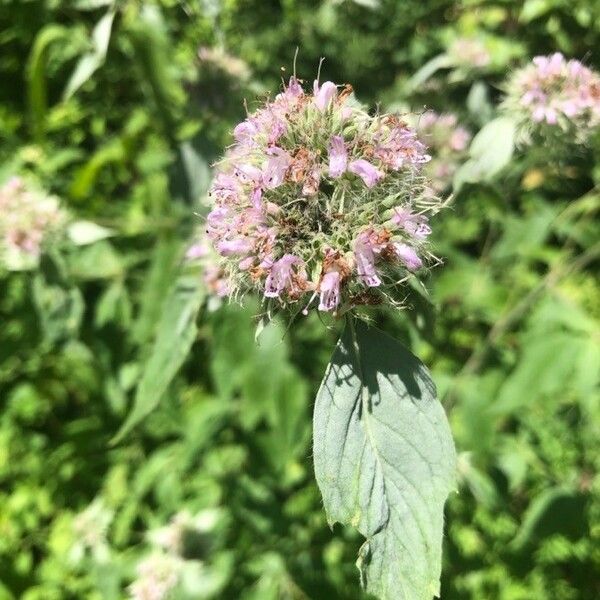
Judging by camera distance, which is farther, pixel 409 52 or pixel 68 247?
pixel 409 52

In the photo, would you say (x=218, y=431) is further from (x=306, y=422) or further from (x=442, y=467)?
(x=442, y=467)

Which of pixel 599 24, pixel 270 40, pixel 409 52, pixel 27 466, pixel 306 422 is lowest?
pixel 306 422

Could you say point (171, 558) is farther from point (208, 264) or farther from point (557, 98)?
point (557, 98)

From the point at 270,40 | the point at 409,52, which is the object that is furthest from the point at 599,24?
the point at 270,40

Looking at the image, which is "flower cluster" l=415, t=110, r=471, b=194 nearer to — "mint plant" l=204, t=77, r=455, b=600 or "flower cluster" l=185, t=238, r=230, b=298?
"flower cluster" l=185, t=238, r=230, b=298

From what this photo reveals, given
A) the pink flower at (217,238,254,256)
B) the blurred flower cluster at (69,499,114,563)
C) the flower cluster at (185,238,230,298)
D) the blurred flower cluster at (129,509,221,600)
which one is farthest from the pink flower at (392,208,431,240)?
the blurred flower cluster at (69,499,114,563)

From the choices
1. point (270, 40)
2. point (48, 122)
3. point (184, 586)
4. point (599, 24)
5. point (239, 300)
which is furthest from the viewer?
point (48, 122)

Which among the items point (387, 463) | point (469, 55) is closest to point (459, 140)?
point (469, 55)

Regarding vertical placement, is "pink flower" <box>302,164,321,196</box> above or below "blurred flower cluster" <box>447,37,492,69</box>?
below
